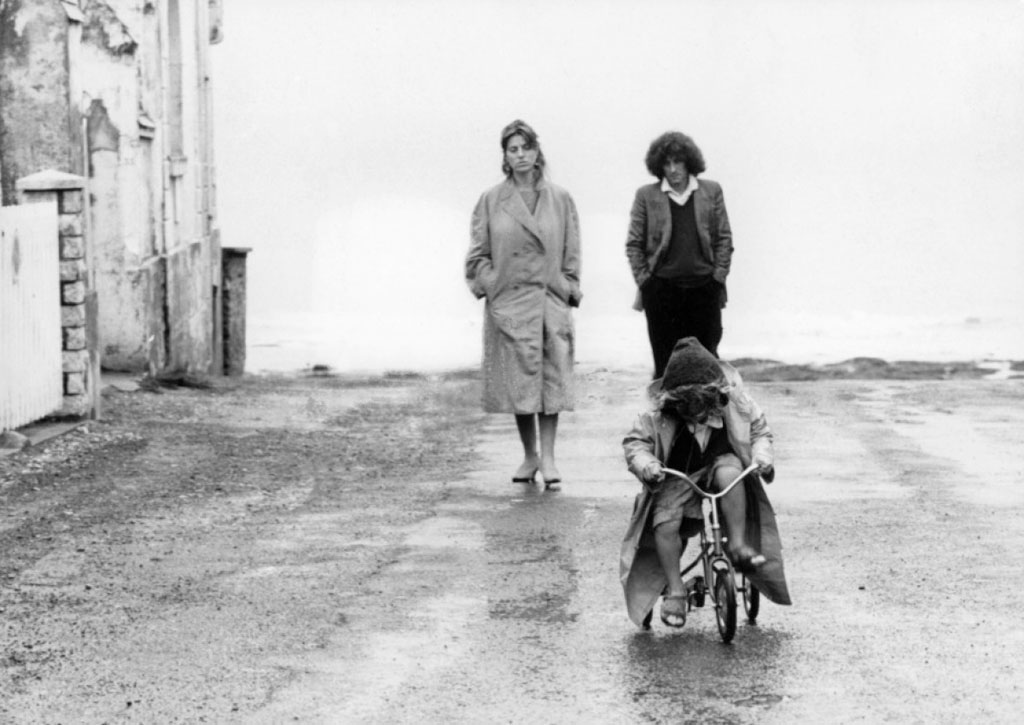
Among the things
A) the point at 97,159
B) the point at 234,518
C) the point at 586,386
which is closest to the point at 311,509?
the point at 234,518

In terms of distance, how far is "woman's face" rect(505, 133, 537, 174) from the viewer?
1185cm

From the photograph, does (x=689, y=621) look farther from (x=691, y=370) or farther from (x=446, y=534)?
(x=446, y=534)

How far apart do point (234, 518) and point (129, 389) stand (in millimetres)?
7643

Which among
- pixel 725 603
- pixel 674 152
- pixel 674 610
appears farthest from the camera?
pixel 674 152

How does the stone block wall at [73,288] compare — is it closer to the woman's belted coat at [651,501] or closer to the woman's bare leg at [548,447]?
the woman's bare leg at [548,447]

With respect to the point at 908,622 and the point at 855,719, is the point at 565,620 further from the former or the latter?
the point at 855,719

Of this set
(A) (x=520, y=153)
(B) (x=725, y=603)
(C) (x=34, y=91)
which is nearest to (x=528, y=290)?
(A) (x=520, y=153)

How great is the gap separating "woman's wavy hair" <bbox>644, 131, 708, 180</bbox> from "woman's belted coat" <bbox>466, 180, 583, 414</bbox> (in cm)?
57

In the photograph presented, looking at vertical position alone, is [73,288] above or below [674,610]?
above

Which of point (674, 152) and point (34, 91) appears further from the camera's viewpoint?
point (34, 91)

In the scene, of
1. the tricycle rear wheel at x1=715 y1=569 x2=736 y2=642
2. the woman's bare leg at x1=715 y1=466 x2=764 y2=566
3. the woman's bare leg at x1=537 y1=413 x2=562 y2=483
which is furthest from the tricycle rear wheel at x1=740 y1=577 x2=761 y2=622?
the woman's bare leg at x1=537 y1=413 x2=562 y2=483

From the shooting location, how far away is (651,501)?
25.3 ft

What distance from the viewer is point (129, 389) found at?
1823cm

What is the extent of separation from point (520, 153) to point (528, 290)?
780 mm
